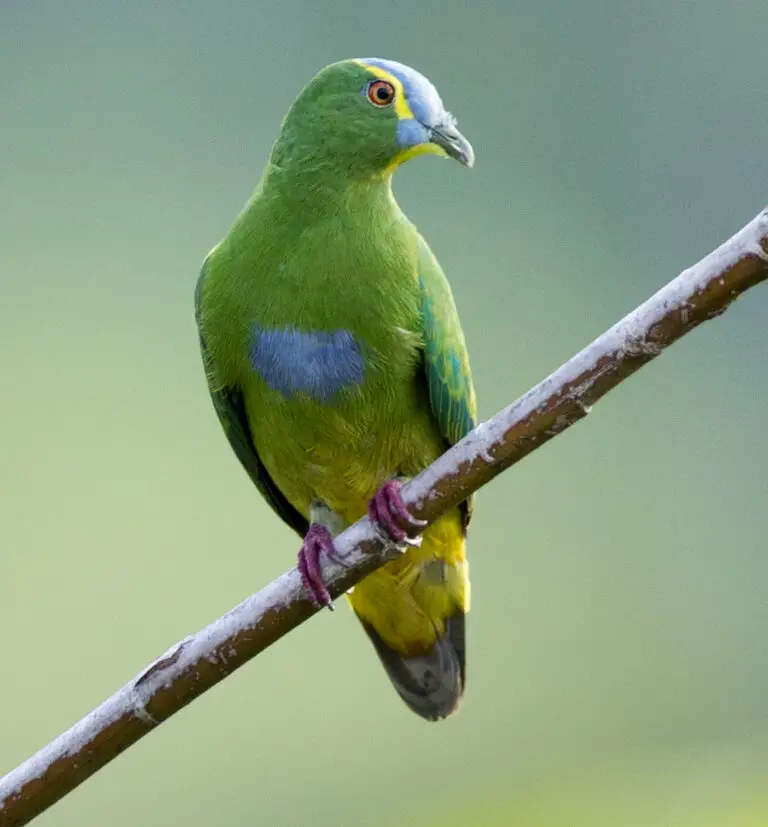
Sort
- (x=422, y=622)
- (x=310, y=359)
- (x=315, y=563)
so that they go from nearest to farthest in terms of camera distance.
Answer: (x=315, y=563) → (x=310, y=359) → (x=422, y=622)

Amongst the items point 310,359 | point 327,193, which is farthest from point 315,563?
point 327,193

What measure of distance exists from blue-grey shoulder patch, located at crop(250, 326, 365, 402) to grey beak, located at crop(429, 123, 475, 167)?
0.35 meters

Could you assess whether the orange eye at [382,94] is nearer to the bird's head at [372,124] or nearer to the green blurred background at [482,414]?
the bird's head at [372,124]

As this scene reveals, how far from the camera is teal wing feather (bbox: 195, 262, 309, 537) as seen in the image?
2.30 meters

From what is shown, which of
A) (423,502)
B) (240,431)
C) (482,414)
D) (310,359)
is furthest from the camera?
(482,414)

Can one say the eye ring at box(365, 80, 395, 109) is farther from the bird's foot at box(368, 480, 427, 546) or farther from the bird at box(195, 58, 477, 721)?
the bird's foot at box(368, 480, 427, 546)

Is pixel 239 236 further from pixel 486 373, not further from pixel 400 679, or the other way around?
pixel 486 373

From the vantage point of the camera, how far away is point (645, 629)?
4.56 metres

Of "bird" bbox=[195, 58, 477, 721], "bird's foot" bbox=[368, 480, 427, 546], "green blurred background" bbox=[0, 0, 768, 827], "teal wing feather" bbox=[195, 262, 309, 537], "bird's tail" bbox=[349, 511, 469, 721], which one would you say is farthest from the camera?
"green blurred background" bbox=[0, 0, 768, 827]

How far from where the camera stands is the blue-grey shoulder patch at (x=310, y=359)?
7.01ft

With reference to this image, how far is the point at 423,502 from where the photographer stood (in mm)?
1834

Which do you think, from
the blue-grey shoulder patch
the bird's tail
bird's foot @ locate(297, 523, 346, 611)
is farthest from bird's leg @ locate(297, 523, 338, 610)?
the bird's tail

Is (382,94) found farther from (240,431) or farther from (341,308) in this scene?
(240,431)

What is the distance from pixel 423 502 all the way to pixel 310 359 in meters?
0.41
